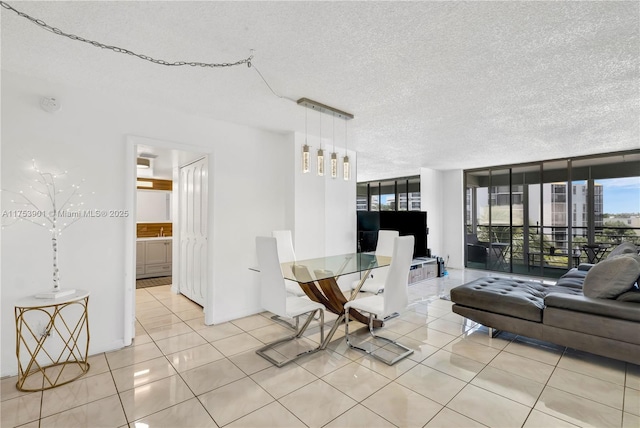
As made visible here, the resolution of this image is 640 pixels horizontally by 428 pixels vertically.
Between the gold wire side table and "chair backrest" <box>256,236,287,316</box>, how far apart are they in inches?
58.8

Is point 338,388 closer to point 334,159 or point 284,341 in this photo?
point 284,341

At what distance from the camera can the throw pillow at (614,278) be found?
8.42 ft

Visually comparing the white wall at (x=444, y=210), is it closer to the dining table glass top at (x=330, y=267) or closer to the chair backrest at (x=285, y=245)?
the dining table glass top at (x=330, y=267)

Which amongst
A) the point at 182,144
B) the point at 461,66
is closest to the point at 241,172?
the point at 182,144

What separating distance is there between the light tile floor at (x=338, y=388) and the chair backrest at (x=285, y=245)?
0.98 m

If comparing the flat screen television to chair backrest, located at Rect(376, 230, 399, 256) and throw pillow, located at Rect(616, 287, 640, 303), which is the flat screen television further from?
throw pillow, located at Rect(616, 287, 640, 303)

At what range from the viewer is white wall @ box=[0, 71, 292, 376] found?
252cm

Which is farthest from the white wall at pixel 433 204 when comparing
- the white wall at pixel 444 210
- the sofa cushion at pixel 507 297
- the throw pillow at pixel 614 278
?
the throw pillow at pixel 614 278

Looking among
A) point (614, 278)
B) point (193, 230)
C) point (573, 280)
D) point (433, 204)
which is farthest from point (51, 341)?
point (433, 204)

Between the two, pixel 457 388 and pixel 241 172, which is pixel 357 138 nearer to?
pixel 241 172

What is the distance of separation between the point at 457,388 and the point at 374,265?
1.43 metres

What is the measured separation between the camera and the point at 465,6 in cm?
167

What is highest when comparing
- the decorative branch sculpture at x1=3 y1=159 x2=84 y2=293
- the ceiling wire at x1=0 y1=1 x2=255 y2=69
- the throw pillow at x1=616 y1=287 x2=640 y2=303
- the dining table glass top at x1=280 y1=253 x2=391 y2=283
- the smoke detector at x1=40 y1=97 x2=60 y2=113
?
the ceiling wire at x1=0 y1=1 x2=255 y2=69

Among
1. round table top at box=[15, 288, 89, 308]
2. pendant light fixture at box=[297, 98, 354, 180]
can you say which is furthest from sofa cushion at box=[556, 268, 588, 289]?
round table top at box=[15, 288, 89, 308]
